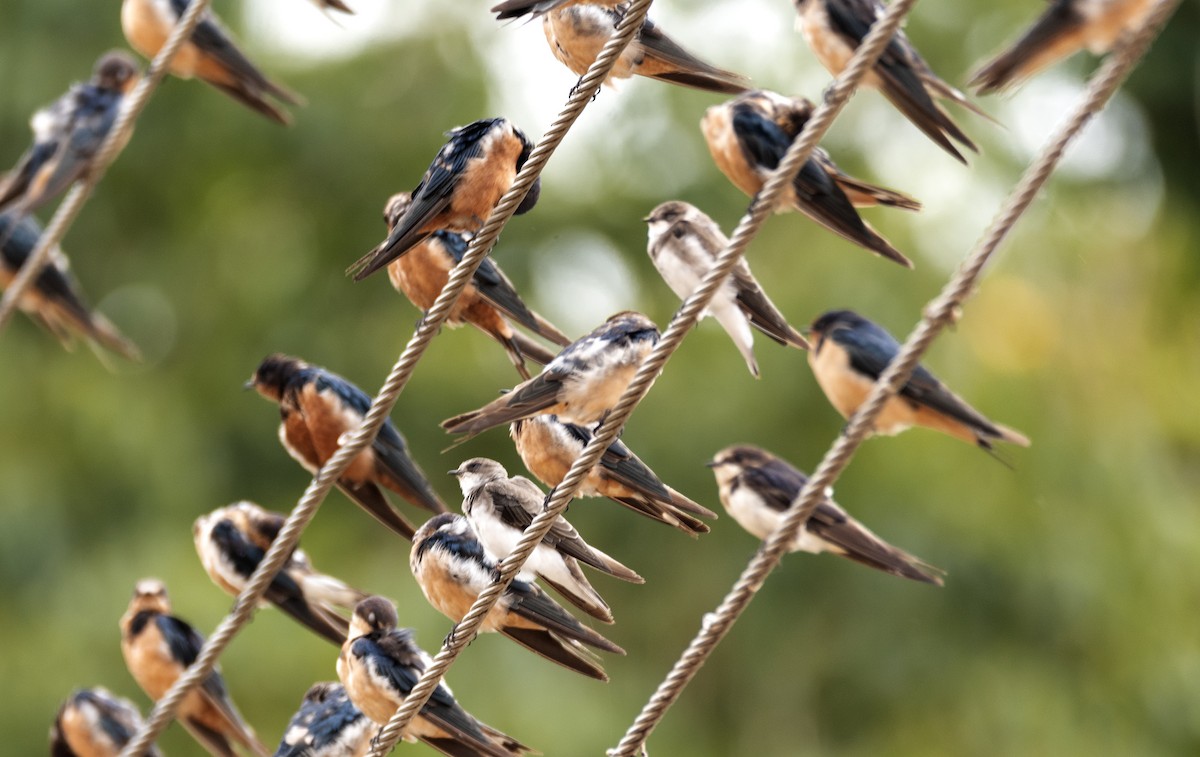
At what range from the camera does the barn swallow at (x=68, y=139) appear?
5387mm

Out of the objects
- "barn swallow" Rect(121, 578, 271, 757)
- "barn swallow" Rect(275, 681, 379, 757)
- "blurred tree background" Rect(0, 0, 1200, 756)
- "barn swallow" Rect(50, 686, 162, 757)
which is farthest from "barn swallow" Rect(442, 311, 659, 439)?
"blurred tree background" Rect(0, 0, 1200, 756)

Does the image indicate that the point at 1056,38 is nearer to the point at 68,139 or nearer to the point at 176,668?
the point at 176,668

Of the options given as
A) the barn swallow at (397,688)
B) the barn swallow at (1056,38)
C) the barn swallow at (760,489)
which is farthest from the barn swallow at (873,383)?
the barn swallow at (397,688)

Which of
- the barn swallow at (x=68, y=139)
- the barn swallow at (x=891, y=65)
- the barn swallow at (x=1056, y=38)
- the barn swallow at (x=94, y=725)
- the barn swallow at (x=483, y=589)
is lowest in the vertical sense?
the barn swallow at (x=94, y=725)

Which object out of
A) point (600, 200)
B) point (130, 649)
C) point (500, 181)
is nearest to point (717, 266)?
point (500, 181)

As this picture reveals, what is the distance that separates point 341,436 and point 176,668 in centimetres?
121

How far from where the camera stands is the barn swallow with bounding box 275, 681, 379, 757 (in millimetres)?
3463

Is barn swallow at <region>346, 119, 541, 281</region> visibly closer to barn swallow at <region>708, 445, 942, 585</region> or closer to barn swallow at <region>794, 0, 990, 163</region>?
barn swallow at <region>794, 0, 990, 163</region>

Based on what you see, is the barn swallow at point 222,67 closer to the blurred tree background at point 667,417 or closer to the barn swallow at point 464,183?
the barn swallow at point 464,183

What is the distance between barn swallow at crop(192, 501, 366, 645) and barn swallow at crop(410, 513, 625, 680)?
0.76 m

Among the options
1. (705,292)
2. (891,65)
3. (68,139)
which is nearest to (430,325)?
(705,292)

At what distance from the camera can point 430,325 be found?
267cm

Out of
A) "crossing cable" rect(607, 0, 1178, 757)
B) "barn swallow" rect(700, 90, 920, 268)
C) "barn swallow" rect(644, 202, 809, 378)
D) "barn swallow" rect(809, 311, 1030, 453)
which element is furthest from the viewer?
"barn swallow" rect(809, 311, 1030, 453)

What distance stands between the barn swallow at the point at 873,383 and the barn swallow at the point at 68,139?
2540mm
